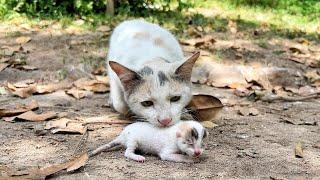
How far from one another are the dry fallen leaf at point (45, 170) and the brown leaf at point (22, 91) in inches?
72.5

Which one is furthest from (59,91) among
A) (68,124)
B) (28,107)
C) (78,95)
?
(68,124)

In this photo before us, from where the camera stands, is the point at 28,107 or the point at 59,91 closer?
the point at 28,107

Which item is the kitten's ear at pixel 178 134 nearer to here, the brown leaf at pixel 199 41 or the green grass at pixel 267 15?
the brown leaf at pixel 199 41

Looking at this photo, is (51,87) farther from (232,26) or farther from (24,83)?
(232,26)

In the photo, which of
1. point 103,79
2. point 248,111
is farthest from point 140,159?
point 103,79

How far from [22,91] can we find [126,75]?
155cm

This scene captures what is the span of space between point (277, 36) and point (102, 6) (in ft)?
8.85

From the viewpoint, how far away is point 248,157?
11.4 ft

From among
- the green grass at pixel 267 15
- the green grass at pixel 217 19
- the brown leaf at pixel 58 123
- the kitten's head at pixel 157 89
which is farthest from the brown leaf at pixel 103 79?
the green grass at pixel 267 15

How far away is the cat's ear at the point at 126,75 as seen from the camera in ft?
12.3

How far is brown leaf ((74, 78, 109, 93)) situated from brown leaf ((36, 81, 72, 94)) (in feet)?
0.33

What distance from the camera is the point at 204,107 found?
4.24m

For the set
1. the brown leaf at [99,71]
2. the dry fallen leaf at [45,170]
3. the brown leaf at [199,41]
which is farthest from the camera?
the brown leaf at [199,41]

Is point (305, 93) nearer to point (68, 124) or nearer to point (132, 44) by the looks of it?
point (132, 44)
